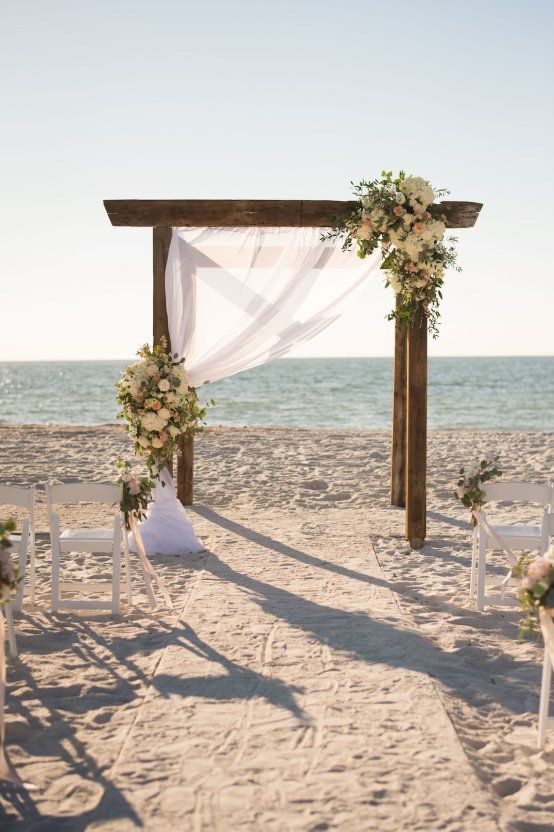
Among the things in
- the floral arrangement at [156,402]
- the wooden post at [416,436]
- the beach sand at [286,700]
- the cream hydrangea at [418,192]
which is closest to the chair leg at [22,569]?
the beach sand at [286,700]

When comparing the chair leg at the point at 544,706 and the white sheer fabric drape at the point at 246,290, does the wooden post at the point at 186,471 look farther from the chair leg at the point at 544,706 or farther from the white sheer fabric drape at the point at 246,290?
the chair leg at the point at 544,706

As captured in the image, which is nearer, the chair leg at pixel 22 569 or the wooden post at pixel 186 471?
the chair leg at pixel 22 569

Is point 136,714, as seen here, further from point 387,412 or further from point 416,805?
point 387,412

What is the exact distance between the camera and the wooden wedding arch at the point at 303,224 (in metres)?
6.96

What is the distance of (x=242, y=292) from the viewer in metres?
7.75

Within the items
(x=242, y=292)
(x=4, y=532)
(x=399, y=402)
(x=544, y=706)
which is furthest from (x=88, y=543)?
(x=399, y=402)

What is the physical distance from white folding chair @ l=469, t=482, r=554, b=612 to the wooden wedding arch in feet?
4.93

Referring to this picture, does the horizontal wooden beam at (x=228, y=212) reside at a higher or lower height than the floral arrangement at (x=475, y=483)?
higher

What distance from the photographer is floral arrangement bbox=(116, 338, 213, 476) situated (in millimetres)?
6355

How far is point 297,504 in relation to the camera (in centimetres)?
906

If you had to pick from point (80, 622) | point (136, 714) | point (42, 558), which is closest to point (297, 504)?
point (42, 558)

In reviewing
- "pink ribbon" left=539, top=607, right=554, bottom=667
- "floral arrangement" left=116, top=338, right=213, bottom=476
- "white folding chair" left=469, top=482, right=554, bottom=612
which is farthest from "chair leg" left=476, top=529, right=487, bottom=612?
"floral arrangement" left=116, top=338, right=213, bottom=476

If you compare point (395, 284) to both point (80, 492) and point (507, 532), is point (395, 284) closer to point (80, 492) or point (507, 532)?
point (507, 532)

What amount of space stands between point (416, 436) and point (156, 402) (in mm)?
2325
